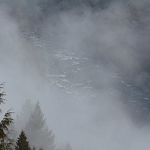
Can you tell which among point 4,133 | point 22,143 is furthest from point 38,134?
point 4,133

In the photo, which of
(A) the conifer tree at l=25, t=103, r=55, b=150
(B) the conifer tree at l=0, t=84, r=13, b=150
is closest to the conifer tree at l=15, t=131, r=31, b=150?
(B) the conifer tree at l=0, t=84, r=13, b=150

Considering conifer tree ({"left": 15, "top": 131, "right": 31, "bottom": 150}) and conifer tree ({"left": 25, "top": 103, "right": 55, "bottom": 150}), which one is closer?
conifer tree ({"left": 15, "top": 131, "right": 31, "bottom": 150})

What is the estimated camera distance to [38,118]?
42219mm

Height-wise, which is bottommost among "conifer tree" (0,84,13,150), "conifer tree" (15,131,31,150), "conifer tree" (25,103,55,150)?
"conifer tree" (0,84,13,150)

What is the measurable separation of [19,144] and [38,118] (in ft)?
96.3

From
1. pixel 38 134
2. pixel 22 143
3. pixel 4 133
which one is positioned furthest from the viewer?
pixel 38 134

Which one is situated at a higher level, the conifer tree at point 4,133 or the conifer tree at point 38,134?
the conifer tree at point 38,134

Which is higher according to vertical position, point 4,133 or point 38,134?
point 38,134

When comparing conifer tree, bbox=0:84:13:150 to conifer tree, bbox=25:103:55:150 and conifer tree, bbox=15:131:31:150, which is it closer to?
conifer tree, bbox=15:131:31:150

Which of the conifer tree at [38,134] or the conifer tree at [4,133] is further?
the conifer tree at [38,134]

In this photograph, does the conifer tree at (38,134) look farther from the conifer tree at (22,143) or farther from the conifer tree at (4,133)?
the conifer tree at (4,133)

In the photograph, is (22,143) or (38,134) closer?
(22,143)

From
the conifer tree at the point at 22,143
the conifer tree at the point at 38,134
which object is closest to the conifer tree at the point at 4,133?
the conifer tree at the point at 22,143

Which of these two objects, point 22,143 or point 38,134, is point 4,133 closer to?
point 22,143
